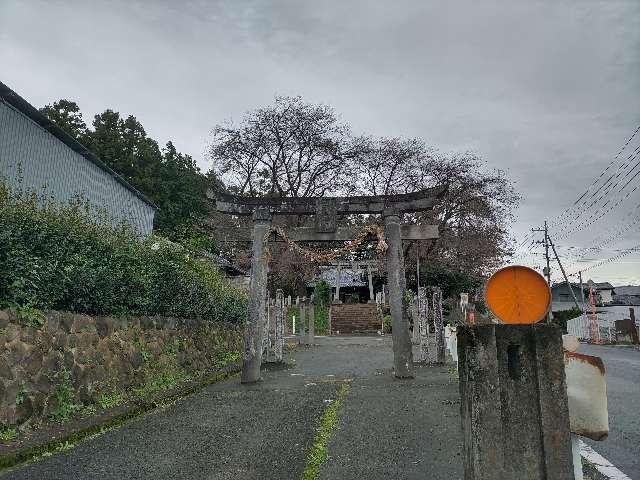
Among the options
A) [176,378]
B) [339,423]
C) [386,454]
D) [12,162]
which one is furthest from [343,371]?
[12,162]

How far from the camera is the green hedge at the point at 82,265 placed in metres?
5.00

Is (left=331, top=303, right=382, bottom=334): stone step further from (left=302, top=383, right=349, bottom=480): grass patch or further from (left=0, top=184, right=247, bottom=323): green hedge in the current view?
(left=302, top=383, right=349, bottom=480): grass patch

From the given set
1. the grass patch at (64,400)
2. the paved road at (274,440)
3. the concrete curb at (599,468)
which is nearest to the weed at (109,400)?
the grass patch at (64,400)

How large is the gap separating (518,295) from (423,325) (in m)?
10.8

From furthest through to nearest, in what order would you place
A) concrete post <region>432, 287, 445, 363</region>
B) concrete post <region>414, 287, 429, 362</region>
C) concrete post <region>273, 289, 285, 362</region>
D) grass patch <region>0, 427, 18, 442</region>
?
concrete post <region>273, 289, 285, 362</region>, concrete post <region>414, 287, 429, 362</region>, concrete post <region>432, 287, 445, 363</region>, grass patch <region>0, 427, 18, 442</region>

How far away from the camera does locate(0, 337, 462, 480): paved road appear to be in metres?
3.84

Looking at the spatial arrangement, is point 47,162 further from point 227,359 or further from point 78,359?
point 78,359

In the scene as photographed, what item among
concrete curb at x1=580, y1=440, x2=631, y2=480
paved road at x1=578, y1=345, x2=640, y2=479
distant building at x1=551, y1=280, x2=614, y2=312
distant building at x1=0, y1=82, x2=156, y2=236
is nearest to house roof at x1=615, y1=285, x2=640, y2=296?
distant building at x1=551, y1=280, x2=614, y2=312

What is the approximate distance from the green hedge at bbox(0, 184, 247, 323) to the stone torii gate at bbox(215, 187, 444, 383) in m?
1.56

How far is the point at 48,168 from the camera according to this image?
15805 mm

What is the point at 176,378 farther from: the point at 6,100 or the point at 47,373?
the point at 6,100

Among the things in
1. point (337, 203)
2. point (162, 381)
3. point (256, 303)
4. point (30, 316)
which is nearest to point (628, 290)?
point (337, 203)

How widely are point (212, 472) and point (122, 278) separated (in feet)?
13.7

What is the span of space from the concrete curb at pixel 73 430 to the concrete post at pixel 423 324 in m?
6.64
